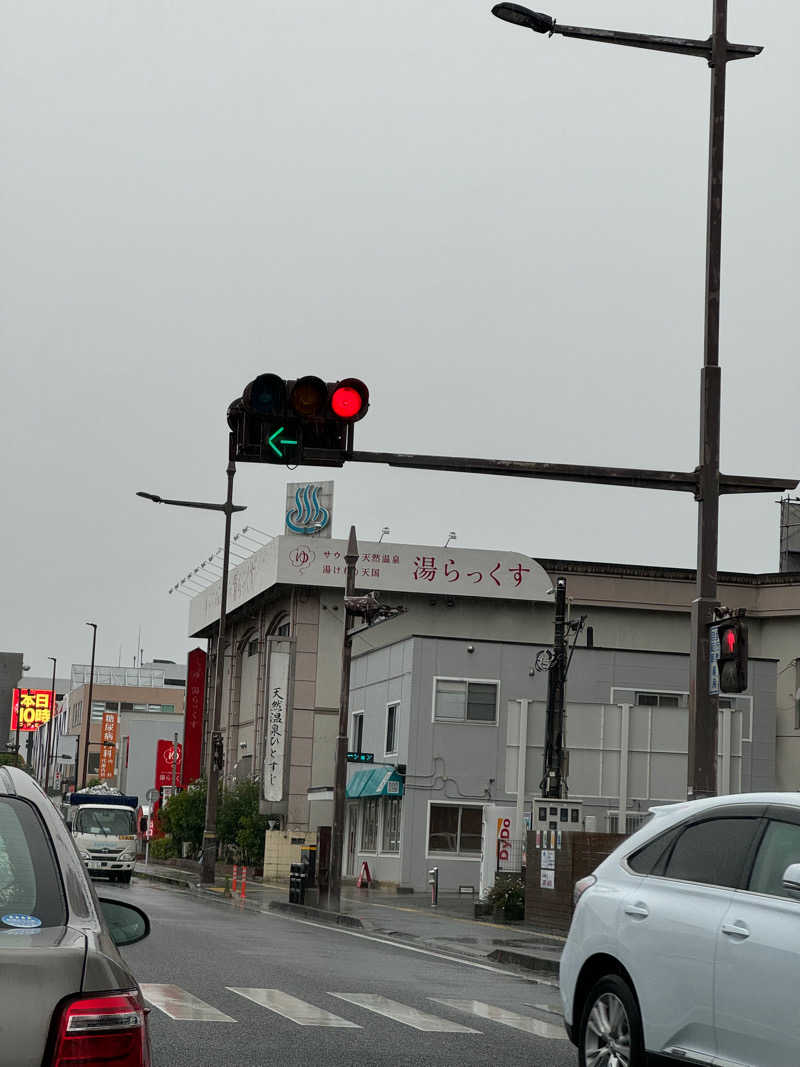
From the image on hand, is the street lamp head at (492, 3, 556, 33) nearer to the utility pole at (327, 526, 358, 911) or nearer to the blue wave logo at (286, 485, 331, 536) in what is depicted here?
the utility pole at (327, 526, 358, 911)

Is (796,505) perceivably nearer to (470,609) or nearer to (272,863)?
(470,609)

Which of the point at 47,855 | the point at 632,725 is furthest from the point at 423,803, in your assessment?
the point at 47,855

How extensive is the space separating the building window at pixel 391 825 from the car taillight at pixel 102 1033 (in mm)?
49348

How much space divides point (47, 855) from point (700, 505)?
41.5 ft

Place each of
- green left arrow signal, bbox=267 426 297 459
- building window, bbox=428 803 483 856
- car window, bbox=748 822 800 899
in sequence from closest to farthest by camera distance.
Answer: car window, bbox=748 822 800 899 → green left arrow signal, bbox=267 426 297 459 → building window, bbox=428 803 483 856

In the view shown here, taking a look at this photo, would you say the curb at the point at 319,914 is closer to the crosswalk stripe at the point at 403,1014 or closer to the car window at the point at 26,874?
the crosswalk stripe at the point at 403,1014

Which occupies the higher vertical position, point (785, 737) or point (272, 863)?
point (785, 737)

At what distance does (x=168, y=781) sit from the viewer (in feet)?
315

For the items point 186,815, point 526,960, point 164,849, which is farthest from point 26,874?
point 164,849

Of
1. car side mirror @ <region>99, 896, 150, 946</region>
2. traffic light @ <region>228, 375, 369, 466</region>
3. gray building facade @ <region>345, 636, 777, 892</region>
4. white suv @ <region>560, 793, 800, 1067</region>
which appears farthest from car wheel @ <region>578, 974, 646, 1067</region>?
gray building facade @ <region>345, 636, 777, 892</region>

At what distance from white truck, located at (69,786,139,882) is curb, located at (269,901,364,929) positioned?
7.20 meters

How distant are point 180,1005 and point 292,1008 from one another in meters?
0.90

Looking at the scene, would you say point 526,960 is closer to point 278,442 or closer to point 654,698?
point 278,442

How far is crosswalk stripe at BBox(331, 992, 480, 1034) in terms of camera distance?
12445 millimetres
